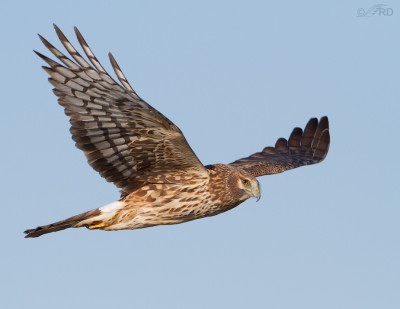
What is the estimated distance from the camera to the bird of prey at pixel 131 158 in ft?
34.0

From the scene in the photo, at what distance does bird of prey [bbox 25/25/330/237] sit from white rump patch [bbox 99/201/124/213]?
1 centimetres

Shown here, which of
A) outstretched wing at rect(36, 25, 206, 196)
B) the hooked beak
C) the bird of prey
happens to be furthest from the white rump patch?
the hooked beak

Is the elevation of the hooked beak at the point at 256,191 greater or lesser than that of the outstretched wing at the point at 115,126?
lesser

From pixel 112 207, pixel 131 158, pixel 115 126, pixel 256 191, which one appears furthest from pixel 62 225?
pixel 256 191

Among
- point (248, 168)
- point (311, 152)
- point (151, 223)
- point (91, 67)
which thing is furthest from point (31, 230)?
point (311, 152)

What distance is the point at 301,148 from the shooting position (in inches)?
608

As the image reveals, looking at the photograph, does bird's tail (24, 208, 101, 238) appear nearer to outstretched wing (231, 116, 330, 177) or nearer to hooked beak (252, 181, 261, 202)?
hooked beak (252, 181, 261, 202)

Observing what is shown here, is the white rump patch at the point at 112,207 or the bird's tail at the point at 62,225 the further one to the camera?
the white rump patch at the point at 112,207

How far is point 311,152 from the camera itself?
1527 cm

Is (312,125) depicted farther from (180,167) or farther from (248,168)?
(180,167)

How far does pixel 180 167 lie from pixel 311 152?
4.39 meters

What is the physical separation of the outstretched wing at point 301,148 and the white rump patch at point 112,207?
3.42 m

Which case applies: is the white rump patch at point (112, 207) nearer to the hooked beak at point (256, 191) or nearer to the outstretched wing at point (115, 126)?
the outstretched wing at point (115, 126)

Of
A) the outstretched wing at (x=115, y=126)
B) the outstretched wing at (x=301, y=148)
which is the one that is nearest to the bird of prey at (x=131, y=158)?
the outstretched wing at (x=115, y=126)
